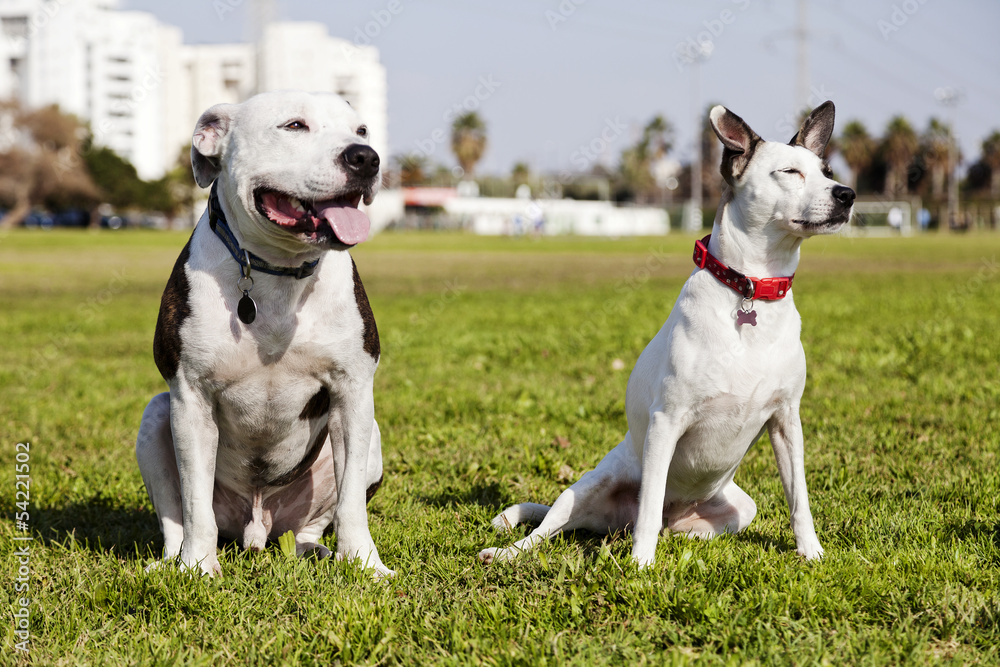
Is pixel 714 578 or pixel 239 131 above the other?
pixel 239 131

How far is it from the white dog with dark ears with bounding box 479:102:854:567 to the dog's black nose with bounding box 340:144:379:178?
129 centimetres

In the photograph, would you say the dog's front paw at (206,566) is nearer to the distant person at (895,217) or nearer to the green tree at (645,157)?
the distant person at (895,217)

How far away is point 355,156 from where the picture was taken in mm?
3102

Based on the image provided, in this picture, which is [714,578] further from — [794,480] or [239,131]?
[239,131]

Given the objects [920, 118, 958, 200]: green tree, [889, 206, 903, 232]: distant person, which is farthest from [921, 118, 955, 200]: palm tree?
[889, 206, 903, 232]: distant person

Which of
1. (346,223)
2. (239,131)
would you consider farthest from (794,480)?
(239,131)

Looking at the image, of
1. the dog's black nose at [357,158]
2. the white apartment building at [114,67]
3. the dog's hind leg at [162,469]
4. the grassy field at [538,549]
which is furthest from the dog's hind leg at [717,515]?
the white apartment building at [114,67]

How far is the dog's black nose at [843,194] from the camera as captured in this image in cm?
332

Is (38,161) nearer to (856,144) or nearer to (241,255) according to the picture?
(241,255)

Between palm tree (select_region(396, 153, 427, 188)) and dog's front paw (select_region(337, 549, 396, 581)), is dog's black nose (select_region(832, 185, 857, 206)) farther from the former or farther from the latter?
palm tree (select_region(396, 153, 427, 188))

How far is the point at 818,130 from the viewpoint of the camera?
3.68 m

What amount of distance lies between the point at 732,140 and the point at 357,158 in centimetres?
142

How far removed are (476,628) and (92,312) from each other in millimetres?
11589

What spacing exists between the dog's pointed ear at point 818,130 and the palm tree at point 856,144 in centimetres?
9983
